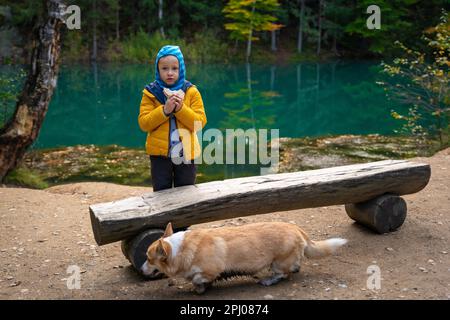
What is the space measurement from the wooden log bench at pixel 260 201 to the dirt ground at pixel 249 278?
0.28m

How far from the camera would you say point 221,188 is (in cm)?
477

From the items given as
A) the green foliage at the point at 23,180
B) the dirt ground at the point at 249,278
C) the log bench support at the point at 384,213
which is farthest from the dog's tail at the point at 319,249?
the green foliage at the point at 23,180

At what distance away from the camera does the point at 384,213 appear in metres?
5.37

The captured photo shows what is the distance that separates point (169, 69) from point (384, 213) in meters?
2.68

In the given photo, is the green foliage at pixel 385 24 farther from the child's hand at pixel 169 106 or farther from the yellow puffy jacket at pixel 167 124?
the child's hand at pixel 169 106

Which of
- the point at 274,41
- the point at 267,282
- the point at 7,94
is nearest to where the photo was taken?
the point at 267,282

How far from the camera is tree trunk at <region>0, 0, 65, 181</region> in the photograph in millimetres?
7828

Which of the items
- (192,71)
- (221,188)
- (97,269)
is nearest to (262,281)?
(221,188)

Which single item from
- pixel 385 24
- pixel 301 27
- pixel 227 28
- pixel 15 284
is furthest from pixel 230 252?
pixel 385 24

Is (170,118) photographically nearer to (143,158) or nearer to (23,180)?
(23,180)

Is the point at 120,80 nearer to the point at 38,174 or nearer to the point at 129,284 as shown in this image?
the point at 38,174

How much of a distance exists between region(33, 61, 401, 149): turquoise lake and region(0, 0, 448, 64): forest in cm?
179

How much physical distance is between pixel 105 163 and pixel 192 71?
1540cm

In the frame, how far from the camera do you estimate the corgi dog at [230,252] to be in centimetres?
402
